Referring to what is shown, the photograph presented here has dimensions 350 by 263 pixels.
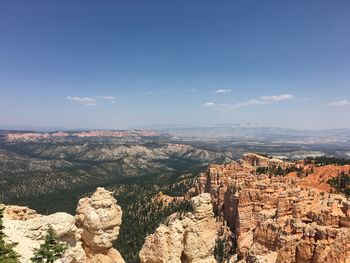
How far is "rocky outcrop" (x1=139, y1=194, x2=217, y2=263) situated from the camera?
18.7 m

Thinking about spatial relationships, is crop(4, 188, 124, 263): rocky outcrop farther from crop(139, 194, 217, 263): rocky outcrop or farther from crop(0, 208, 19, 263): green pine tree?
crop(139, 194, 217, 263): rocky outcrop

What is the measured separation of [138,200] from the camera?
135m

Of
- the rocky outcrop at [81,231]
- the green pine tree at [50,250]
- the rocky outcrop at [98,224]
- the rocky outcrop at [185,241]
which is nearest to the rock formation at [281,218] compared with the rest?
the rocky outcrop at [185,241]

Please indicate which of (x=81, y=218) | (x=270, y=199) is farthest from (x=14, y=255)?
(x=270, y=199)

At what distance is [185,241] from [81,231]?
5.54 metres

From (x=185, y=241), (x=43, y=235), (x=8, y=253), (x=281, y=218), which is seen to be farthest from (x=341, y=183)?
(x=8, y=253)

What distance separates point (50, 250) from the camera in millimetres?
16422

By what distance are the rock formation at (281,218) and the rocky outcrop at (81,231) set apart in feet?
112

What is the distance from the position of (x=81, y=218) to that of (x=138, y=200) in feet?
387

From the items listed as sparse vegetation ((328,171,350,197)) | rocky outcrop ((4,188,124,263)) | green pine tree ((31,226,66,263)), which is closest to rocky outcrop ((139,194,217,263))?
rocky outcrop ((4,188,124,263))

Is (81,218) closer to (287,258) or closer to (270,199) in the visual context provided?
(287,258)

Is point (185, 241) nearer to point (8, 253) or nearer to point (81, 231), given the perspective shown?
point (81, 231)

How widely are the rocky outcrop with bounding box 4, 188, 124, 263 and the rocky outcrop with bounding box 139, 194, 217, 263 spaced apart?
82.7 inches

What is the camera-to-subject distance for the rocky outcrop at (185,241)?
1870 cm
